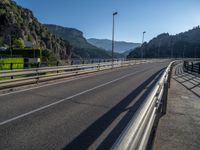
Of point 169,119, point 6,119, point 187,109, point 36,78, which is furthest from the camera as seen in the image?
point 36,78

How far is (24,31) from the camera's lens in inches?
5251

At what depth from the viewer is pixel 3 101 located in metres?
9.95

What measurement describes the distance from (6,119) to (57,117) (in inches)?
53.3

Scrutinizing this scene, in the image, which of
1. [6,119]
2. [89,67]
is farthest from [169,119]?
[89,67]

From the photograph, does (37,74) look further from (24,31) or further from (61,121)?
(24,31)

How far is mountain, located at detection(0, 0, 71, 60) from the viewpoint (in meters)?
119

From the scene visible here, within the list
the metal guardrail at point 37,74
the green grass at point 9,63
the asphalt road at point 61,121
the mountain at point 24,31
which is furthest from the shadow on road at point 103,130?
the mountain at point 24,31

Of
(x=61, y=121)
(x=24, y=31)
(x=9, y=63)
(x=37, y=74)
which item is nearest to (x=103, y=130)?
(x=61, y=121)

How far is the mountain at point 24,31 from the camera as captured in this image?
391 ft

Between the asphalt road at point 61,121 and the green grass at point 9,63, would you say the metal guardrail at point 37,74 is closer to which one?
the asphalt road at point 61,121

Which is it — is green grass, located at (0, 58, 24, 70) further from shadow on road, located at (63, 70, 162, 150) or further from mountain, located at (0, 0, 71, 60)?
mountain, located at (0, 0, 71, 60)

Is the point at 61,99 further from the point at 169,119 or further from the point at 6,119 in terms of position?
the point at 169,119

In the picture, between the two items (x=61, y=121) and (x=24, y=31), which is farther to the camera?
(x=24, y=31)

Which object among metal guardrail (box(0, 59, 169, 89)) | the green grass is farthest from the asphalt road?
the green grass
